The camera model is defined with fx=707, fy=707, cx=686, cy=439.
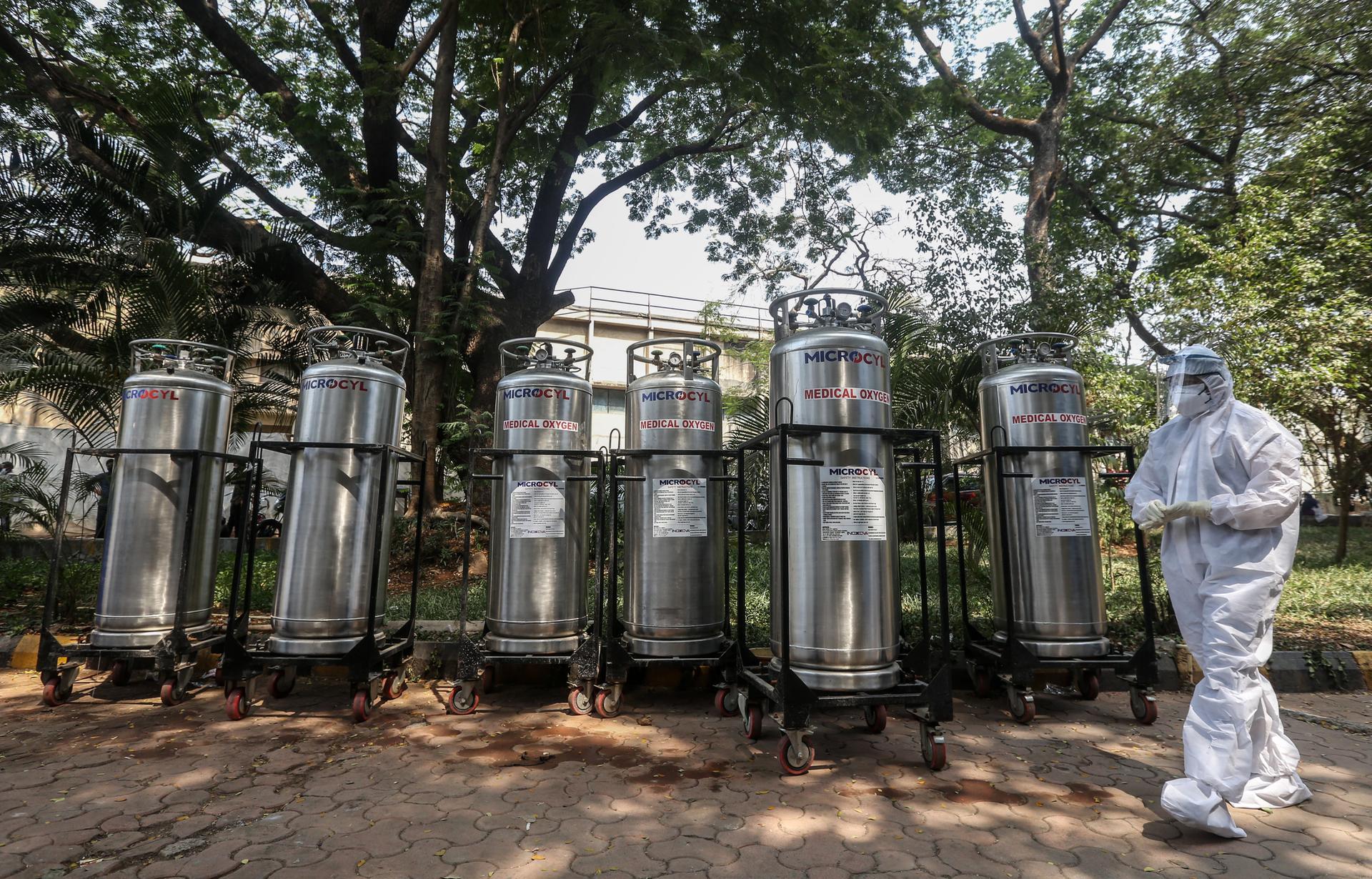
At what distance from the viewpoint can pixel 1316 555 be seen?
39.4 feet

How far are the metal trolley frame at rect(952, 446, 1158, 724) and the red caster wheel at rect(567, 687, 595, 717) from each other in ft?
9.16

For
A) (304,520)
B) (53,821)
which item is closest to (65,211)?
(304,520)

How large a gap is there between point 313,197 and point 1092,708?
42.5ft

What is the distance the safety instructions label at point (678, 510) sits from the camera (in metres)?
5.13

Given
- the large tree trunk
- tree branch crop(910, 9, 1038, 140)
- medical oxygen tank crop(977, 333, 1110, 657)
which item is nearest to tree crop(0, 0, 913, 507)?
the large tree trunk

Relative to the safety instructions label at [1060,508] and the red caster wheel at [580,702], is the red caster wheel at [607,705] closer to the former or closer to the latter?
the red caster wheel at [580,702]

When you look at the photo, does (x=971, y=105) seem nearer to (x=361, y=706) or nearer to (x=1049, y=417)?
(x=1049, y=417)

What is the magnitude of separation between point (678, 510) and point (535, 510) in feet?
3.45

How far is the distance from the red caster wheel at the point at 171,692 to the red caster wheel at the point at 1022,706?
19.3ft

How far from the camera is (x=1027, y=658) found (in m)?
4.81

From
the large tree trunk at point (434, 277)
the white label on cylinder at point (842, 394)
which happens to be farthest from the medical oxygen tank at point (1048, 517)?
the large tree trunk at point (434, 277)

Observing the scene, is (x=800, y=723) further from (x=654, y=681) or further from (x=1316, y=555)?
(x=1316, y=555)

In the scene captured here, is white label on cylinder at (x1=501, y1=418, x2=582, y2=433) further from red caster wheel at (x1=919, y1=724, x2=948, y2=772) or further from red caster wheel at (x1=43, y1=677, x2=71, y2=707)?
red caster wheel at (x1=43, y1=677, x2=71, y2=707)

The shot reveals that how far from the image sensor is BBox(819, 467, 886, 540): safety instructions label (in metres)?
4.11
